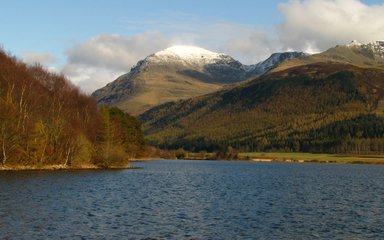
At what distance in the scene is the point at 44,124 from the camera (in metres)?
116

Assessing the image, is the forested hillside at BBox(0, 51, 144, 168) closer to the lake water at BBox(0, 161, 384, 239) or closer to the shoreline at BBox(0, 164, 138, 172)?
the shoreline at BBox(0, 164, 138, 172)

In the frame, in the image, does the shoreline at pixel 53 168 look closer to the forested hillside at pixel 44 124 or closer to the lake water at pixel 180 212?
the forested hillside at pixel 44 124

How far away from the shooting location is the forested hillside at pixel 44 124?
349ft

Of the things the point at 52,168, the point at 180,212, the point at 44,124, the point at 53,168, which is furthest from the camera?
the point at 53,168

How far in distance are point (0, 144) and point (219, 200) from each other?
5696cm

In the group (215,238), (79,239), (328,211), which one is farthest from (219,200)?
(79,239)

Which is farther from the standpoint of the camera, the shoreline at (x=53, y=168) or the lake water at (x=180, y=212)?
the shoreline at (x=53, y=168)

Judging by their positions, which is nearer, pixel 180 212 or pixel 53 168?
pixel 180 212

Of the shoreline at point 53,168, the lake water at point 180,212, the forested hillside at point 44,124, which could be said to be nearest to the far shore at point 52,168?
the shoreline at point 53,168

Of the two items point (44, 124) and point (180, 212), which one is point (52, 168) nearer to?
point (44, 124)

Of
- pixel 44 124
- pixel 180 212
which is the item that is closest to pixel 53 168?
pixel 44 124

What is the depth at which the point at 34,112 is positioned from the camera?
11556cm

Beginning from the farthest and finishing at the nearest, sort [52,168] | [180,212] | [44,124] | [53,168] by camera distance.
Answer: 1. [53,168]
2. [52,168]
3. [44,124]
4. [180,212]

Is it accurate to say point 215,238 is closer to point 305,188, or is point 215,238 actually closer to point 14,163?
point 305,188
